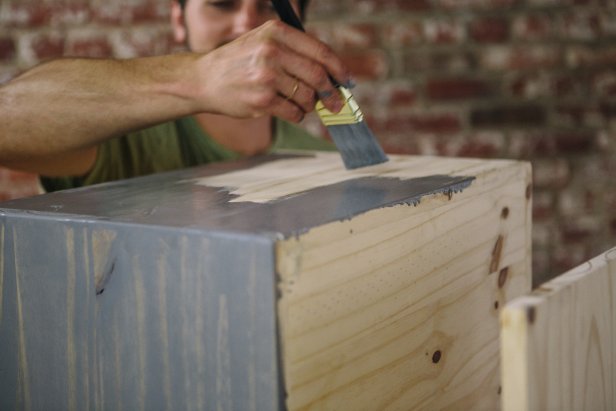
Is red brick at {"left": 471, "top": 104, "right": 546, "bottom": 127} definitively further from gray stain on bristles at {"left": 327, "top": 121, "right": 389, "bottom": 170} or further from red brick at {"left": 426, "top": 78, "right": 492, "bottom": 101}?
gray stain on bristles at {"left": 327, "top": 121, "right": 389, "bottom": 170}

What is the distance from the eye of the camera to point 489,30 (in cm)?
183

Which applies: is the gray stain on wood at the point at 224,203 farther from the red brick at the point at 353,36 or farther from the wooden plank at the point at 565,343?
the red brick at the point at 353,36

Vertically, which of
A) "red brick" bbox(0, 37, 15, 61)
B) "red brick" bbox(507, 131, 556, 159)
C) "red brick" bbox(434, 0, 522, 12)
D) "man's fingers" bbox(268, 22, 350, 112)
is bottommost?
"red brick" bbox(507, 131, 556, 159)

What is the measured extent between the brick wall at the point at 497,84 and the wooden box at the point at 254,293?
993mm

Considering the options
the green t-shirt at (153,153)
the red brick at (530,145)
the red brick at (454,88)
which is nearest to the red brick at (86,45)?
the green t-shirt at (153,153)

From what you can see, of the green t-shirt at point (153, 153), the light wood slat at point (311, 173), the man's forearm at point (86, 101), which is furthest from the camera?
the green t-shirt at point (153, 153)

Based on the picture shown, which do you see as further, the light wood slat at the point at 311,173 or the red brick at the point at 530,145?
the red brick at the point at 530,145

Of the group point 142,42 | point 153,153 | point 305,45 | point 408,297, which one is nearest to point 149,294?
point 408,297

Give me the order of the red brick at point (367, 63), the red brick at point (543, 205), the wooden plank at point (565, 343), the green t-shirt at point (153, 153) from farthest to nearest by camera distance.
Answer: the red brick at point (543, 205) → the red brick at point (367, 63) → the green t-shirt at point (153, 153) → the wooden plank at point (565, 343)

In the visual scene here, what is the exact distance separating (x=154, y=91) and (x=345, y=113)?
0.69 feet

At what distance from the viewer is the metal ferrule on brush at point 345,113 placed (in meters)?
0.84

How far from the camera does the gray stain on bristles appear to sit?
87 centimetres

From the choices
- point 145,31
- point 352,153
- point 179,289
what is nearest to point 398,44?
point 145,31

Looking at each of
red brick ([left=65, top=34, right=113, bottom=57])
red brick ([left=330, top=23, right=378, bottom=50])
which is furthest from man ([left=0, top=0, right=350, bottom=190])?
red brick ([left=330, top=23, right=378, bottom=50])
